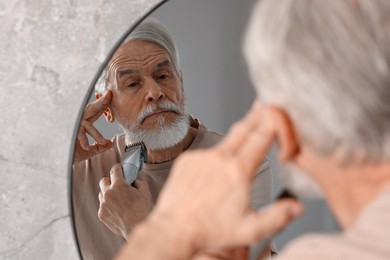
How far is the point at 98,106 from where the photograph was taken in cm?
157

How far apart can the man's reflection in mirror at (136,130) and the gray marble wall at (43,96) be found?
134 mm

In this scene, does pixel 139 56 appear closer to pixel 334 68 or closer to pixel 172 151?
pixel 172 151

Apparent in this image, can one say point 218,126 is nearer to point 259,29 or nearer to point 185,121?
point 185,121

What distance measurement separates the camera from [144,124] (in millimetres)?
1525

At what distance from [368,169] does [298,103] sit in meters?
0.09

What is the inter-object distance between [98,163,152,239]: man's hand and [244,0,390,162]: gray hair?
2.38 feet

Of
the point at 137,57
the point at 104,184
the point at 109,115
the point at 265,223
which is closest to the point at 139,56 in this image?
the point at 137,57

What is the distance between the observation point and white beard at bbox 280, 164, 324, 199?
2.96ft

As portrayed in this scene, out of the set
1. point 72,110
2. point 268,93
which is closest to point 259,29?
point 268,93

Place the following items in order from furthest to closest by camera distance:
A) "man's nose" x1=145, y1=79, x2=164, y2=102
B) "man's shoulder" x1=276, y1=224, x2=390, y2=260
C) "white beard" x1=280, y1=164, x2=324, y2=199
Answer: "man's nose" x1=145, y1=79, x2=164, y2=102 < "white beard" x1=280, y1=164, x2=324, y2=199 < "man's shoulder" x1=276, y1=224, x2=390, y2=260

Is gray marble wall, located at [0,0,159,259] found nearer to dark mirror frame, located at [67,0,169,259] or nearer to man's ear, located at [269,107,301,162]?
dark mirror frame, located at [67,0,169,259]

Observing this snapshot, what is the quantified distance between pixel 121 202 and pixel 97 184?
0.06m

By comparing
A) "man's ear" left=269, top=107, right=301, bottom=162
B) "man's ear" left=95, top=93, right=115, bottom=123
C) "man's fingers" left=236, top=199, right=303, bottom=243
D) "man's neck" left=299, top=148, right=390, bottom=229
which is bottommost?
"man's ear" left=95, top=93, right=115, bottom=123

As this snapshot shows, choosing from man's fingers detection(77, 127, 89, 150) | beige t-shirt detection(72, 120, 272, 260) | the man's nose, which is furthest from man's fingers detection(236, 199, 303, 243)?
man's fingers detection(77, 127, 89, 150)
